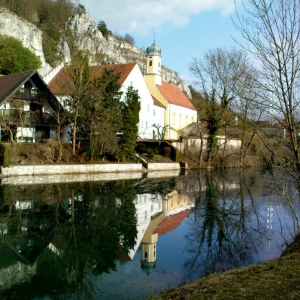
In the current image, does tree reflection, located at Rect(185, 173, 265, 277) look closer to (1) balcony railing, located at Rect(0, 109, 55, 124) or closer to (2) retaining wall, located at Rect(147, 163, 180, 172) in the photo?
(2) retaining wall, located at Rect(147, 163, 180, 172)

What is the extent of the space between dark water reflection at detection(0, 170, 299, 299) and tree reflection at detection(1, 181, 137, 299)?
0.02 m

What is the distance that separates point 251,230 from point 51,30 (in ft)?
266

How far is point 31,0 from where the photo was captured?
263ft

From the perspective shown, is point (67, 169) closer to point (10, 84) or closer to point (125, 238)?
point (10, 84)

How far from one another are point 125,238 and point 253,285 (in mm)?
5672

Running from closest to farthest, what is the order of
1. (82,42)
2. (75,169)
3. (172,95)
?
(75,169)
(172,95)
(82,42)

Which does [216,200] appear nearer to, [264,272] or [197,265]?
[197,265]

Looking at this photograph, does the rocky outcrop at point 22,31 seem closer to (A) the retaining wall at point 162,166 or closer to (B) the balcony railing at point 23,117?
(B) the balcony railing at point 23,117

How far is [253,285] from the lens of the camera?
5.39 meters

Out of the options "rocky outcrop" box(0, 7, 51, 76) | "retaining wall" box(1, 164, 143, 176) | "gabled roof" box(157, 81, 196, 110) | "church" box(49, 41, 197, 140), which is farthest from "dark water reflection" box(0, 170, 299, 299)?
"rocky outcrop" box(0, 7, 51, 76)

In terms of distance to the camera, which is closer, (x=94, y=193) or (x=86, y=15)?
(x=94, y=193)

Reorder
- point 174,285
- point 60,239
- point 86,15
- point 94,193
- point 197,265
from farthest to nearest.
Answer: point 86,15, point 94,193, point 60,239, point 197,265, point 174,285

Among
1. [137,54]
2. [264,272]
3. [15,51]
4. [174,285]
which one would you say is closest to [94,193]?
[174,285]

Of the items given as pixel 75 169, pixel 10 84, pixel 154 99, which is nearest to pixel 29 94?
pixel 10 84
